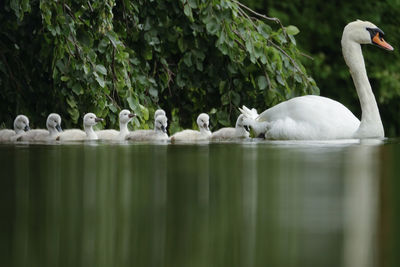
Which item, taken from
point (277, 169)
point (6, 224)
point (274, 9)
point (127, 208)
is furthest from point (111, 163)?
point (274, 9)

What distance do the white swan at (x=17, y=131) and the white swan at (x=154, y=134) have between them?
831mm

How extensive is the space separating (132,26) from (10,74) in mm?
1120

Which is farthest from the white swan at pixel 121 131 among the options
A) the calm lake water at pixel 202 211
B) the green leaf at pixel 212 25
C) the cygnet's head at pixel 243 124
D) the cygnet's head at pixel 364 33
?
the cygnet's head at pixel 364 33

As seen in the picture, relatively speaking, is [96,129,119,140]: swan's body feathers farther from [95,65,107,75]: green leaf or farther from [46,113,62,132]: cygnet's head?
[95,65,107,75]: green leaf

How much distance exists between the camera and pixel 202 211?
283 centimetres

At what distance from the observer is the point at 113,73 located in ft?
25.0

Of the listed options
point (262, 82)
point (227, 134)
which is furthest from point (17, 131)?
point (262, 82)

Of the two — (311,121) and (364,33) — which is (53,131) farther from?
(364,33)

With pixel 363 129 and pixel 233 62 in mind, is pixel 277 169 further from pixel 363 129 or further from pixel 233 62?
pixel 233 62

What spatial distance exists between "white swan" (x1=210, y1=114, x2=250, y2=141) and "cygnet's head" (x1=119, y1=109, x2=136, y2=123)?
0.64m

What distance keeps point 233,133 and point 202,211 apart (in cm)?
461

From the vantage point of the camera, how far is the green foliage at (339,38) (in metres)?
13.8

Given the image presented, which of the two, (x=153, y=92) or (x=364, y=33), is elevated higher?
(x=364, y=33)

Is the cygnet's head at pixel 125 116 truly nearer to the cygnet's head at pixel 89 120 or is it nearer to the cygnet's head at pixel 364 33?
the cygnet's head at pixel 89 120
